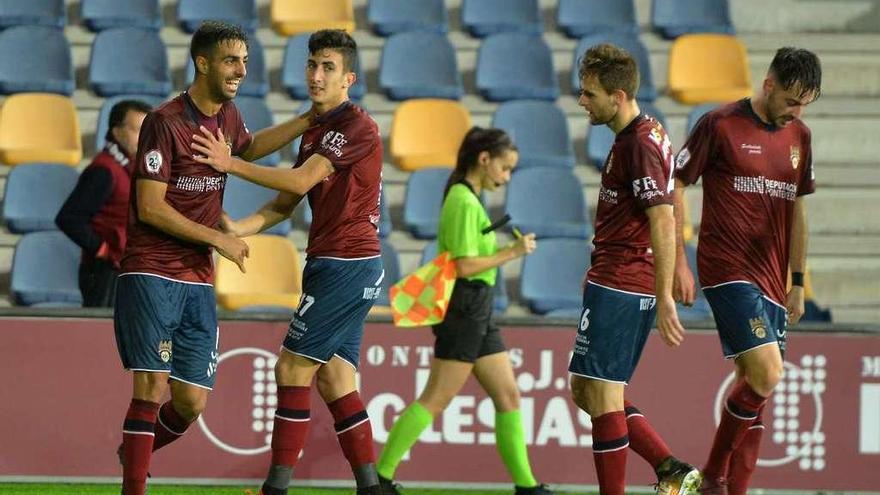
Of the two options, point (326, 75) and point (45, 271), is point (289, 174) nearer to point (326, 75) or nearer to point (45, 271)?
point (326, 75)

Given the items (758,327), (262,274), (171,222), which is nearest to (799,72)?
(758,327)

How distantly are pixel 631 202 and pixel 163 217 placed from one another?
75.2 inches

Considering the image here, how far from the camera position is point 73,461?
8219mm

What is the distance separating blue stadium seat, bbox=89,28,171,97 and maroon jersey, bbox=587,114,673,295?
5.52 meters

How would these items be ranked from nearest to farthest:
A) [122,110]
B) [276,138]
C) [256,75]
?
[276,138] → [122,110] → [256,75]

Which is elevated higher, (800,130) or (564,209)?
(800,130)

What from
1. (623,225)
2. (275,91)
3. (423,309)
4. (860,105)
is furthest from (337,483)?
(860,105)

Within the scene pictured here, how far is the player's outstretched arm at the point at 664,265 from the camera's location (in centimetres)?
620

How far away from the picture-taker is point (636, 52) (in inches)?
458

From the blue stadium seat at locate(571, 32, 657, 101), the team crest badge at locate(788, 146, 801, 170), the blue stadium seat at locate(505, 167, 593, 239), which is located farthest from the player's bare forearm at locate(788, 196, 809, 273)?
the blue stadium seat at locate(571, 32, 657, 101)

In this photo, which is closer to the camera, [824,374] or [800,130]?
[800,130]

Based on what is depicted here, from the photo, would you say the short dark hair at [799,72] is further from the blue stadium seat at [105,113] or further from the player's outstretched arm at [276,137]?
the blue stadium seat at [105,113]

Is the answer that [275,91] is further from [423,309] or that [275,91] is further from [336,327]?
[336,327]

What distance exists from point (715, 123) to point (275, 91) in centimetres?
551
